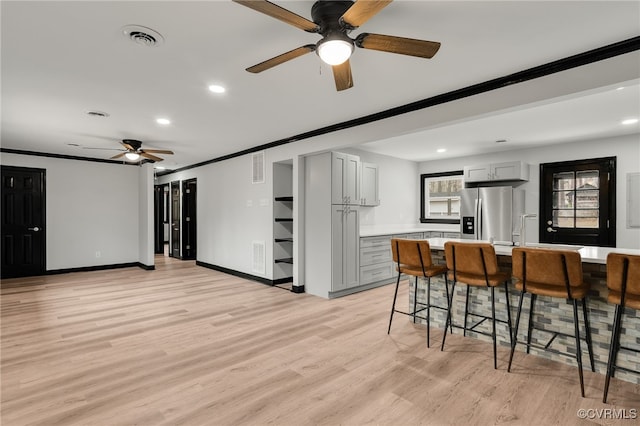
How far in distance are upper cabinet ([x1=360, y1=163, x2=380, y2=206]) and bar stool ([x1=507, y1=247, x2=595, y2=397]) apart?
3.33 m

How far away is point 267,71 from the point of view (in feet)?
9.41

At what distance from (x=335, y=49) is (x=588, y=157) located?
5.40m

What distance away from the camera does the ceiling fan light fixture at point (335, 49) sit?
1.96 meters

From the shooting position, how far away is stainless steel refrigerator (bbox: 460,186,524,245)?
5770 millimetres

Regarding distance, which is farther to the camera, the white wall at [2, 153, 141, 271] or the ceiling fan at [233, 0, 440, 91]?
the white wall at [2, 153, 141, 271]

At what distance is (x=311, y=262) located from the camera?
527 cm

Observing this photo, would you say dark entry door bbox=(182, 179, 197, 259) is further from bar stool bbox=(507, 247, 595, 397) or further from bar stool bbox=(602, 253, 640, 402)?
bar stool bbox=(602, 253, 640, 402)

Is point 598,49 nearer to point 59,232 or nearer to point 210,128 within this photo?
point 210,128

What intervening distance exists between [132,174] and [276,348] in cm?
665

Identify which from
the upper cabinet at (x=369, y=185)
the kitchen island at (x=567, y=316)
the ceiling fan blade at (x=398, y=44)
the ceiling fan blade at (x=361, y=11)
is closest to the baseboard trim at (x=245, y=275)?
the upper cabinet at (x=369, y=185)

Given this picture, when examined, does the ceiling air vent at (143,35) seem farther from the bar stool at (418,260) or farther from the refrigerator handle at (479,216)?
the refrigerator handle at (479,216)

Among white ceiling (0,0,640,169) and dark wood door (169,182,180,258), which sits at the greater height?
white ceiling (0,0,640,169)

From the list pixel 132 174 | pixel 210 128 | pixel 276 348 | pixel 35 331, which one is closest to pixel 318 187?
pixel 210 128

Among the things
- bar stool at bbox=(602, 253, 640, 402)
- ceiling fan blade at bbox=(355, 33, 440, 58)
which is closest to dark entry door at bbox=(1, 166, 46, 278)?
ceiling fan blade at bbox=(355, 33, 440, 58)
